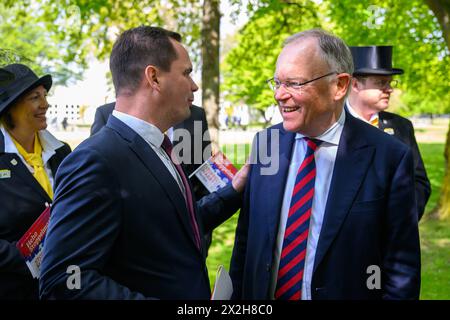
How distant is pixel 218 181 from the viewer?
3.28 metres

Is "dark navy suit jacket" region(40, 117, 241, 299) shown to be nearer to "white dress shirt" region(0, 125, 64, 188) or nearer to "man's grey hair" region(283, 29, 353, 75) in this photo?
"man's grey hair" region(283, 29, 353, 75)

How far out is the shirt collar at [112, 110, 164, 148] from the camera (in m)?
2.31

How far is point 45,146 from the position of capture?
3777 mm

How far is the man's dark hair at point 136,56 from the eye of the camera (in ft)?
7.75

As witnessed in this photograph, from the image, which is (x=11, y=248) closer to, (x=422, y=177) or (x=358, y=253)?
(x=358, y=253)

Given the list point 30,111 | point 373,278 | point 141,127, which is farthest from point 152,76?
point 30,111

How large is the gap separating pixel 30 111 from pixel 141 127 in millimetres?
1682

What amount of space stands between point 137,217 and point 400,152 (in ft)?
4.33

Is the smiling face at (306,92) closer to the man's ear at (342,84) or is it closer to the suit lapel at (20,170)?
the man's ear at (342,84)

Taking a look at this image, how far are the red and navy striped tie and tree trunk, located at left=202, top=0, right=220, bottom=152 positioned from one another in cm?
870

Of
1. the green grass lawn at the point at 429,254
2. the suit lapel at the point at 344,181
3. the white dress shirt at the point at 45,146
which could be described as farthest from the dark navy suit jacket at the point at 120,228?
the green grass lawn at the point at 429,254

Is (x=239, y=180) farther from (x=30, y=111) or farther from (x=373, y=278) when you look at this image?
(x=30, y=111)

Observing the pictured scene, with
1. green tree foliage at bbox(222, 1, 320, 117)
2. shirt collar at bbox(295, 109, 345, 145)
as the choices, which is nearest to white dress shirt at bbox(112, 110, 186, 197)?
shirt collar at bbox(295, 109, 345, 145)

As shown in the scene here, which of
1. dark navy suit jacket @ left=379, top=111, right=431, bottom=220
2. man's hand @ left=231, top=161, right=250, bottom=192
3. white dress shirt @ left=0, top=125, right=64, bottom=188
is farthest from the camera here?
dark navy suit jacket @ left=379, top=111, right=431, bottom=220
